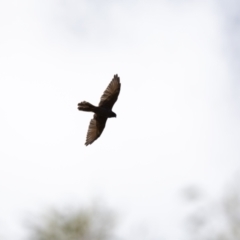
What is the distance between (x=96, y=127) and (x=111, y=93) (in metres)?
1.41

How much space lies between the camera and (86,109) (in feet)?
42.8

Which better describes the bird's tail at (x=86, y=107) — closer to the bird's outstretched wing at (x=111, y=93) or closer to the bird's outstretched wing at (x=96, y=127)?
the bird's outstretched wing at (x=111, y=93)

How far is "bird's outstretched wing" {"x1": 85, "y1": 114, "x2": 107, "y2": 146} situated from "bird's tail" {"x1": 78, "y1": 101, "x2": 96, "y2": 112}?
74 centimetres

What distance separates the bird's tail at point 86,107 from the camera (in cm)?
1276

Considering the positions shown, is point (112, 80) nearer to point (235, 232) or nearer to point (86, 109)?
point (86, 109)

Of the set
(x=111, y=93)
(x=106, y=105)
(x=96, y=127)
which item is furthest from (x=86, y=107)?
(x=96, y=127)

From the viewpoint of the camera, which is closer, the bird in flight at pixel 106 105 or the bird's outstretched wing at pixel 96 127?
the bird in flight at pixel 106 105

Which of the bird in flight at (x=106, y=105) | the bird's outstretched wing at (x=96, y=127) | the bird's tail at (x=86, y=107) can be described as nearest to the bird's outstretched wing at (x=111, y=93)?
the bird in flight at (x=106, y=105)

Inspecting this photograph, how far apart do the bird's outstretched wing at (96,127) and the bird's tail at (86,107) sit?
74 cm

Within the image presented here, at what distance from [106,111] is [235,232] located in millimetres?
7777

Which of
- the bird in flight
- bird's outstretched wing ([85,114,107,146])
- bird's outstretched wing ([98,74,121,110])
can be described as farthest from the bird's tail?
bird's outstretched wing ([85,114,107,146])

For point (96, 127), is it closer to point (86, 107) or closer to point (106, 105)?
point (106, 105)

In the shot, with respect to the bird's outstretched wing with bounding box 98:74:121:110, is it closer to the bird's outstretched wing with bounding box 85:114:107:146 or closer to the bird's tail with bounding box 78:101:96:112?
the bird's tail with bounding box 78:101:96:112

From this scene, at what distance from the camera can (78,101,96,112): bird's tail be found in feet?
A: 41.9
